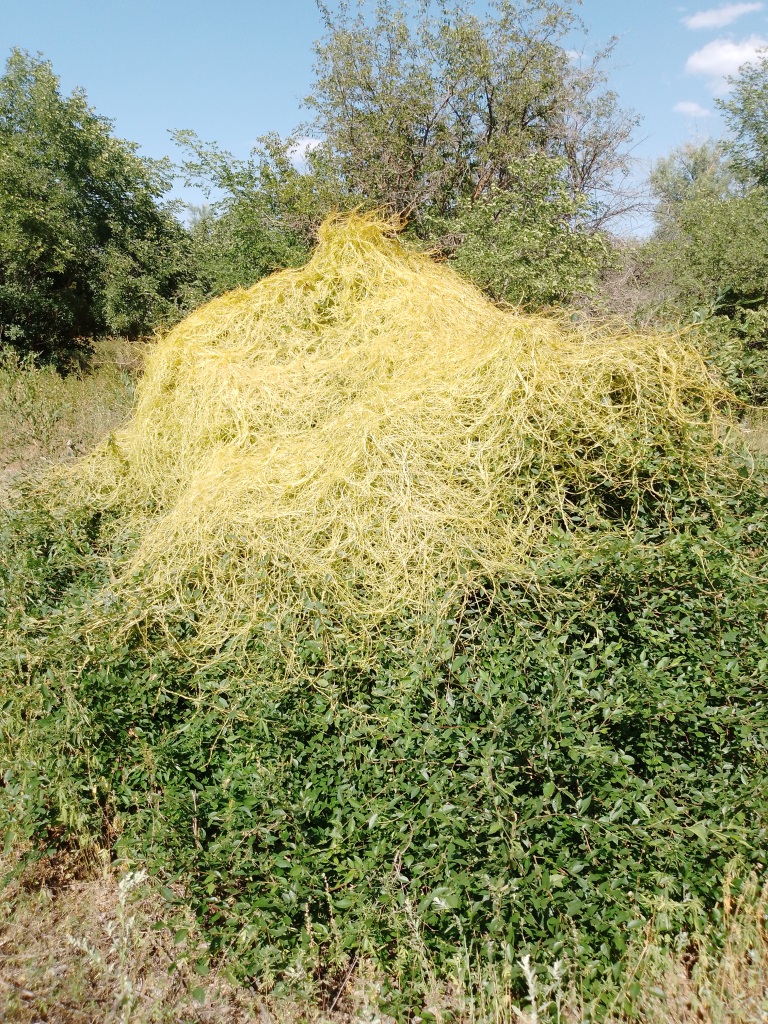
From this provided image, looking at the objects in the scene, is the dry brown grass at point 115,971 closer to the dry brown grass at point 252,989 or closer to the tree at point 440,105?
the dry brown grass at point 252,989

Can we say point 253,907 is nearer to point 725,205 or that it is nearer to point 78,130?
point 725,205

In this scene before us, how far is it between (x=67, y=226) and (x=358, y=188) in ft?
16.6

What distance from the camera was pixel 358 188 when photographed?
10594mm

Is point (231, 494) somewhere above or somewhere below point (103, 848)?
above

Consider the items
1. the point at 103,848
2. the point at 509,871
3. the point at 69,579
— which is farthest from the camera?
the point at 69,579

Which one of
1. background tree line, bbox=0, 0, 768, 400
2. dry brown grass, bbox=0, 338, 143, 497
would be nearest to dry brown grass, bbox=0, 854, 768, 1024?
dry brown grass, bbox=0, 338, 143, 497

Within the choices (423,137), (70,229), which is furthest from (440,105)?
(70,229)

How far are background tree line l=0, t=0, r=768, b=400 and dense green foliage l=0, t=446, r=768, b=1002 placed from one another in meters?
6.34

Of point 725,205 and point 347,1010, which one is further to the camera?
point 725,205

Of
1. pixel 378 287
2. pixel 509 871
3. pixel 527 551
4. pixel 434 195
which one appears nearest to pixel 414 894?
pixel 509 871

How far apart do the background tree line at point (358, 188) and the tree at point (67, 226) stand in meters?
0.03

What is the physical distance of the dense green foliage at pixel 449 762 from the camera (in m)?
2.11

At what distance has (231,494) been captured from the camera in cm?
315

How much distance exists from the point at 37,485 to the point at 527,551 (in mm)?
3174
